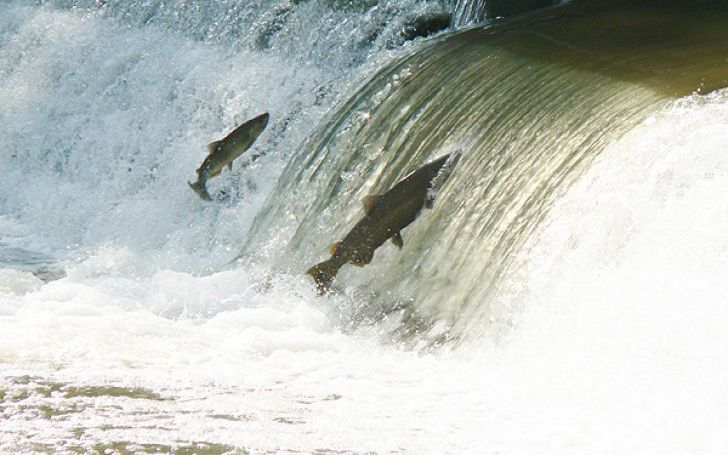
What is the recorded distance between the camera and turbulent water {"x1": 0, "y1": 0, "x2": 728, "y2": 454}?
4.61 metres

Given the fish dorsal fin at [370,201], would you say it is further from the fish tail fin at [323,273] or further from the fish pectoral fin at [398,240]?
the fish tail fin at [323,273]

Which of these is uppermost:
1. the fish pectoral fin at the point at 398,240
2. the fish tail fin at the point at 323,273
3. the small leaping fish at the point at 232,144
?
the small leaping fish at the point at 232,144

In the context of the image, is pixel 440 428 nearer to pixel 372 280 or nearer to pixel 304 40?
pixel 372 280

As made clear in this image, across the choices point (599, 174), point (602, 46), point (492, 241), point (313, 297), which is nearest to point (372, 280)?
point (313, 297)

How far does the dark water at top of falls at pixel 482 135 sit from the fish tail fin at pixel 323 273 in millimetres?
163

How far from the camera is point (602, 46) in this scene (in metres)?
7.61

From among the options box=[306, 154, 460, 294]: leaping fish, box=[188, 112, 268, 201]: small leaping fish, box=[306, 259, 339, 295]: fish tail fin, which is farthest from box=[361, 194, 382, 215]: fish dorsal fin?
box=[188, 112, 268, 201]: small leaping fish

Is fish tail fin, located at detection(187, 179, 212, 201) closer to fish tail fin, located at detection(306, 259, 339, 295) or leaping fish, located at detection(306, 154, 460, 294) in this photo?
fish tail fin, located at detection(306, 259, 339, 295)

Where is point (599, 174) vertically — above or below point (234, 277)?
above

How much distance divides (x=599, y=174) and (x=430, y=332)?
991 millimetres

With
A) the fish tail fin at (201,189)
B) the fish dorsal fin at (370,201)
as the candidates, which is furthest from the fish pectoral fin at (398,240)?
the fish tail fin at (201,189)

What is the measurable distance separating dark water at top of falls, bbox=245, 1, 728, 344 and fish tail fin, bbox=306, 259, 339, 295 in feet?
0.53

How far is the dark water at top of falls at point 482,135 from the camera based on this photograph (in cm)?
616

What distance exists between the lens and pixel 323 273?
21.9ft
